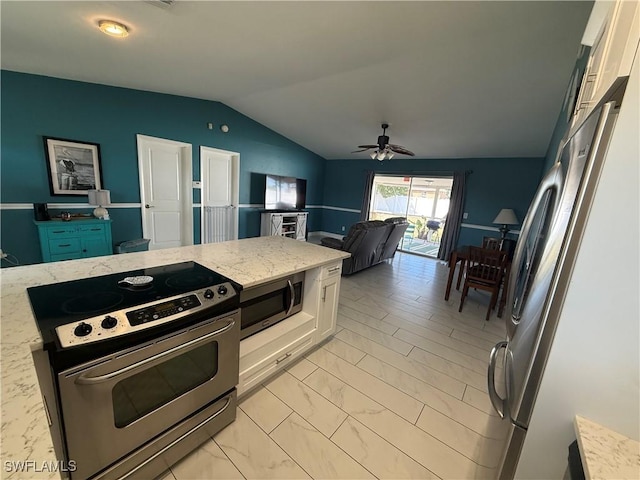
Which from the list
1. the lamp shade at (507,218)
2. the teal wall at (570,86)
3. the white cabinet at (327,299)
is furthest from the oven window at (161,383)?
the lamp shade at (507,218)

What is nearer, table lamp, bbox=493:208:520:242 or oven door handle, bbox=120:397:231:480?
oven door handle, bbox=120:397:231:480

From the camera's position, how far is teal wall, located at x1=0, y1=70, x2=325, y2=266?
10.3ft

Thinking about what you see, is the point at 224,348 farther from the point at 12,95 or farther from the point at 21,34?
the point at 12,95

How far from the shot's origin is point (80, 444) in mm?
957

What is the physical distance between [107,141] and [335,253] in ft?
13.0

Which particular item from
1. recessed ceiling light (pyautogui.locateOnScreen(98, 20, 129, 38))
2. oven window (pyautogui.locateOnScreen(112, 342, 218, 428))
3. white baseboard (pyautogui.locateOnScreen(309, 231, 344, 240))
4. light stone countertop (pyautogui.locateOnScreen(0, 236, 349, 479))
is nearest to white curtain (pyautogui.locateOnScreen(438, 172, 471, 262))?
white baseboard (pyautogui.locateOnScreen(309, 231, 344, 240))

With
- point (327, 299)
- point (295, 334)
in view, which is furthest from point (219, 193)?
point (295, 334)

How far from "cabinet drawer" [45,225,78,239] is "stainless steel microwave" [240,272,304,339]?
327 centimetres

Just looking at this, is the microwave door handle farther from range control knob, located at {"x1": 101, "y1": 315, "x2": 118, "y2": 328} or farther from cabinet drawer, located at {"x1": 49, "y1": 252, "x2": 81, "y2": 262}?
cabinet drawer, located at {"x1": 49, "y1": 252, "x2": 81, "y2": 262}

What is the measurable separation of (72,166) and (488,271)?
5722mm

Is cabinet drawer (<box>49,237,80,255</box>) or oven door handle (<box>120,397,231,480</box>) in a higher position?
cabinet drawer (<box>49,237,80,255</box>)

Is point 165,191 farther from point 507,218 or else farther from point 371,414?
point 507,218

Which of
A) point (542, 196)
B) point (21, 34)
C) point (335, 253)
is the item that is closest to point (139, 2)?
point (21, 34)

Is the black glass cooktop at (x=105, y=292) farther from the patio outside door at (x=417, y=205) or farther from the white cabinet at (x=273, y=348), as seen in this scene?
the patio outside door at (x=417, y=205)
